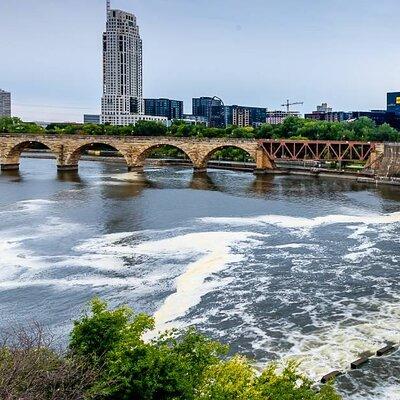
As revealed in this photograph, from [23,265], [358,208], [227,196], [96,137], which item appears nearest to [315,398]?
[23,265]

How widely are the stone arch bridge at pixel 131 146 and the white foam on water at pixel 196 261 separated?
226ft

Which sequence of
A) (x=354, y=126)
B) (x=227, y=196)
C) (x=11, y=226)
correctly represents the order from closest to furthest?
(x=11, y=226) → (x=227, y=196) → (x=354, y=126)

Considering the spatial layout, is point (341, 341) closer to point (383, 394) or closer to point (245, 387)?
point (383, 394)

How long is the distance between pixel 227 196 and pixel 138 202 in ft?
49.2

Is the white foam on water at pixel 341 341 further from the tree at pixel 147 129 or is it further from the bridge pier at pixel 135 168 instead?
the tree at pixel 147 129

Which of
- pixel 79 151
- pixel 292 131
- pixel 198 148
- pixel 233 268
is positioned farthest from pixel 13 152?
pixel 233 268

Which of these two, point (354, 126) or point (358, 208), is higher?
point (354, 126)

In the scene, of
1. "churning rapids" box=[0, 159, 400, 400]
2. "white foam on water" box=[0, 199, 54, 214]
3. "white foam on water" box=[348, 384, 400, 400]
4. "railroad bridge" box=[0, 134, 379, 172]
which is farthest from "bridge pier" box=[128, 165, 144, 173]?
"white foam on water" box=[348, 384, 400, 400]

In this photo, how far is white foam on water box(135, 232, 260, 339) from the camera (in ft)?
120

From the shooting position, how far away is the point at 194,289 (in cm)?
4078

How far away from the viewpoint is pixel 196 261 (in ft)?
157

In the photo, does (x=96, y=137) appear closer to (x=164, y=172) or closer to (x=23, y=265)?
(x=164, y=172)

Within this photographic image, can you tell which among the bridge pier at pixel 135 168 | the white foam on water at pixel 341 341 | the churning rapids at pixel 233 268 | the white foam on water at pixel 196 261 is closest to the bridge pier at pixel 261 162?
the bridge pier at pixel 135 168

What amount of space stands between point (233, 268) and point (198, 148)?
8399cm
